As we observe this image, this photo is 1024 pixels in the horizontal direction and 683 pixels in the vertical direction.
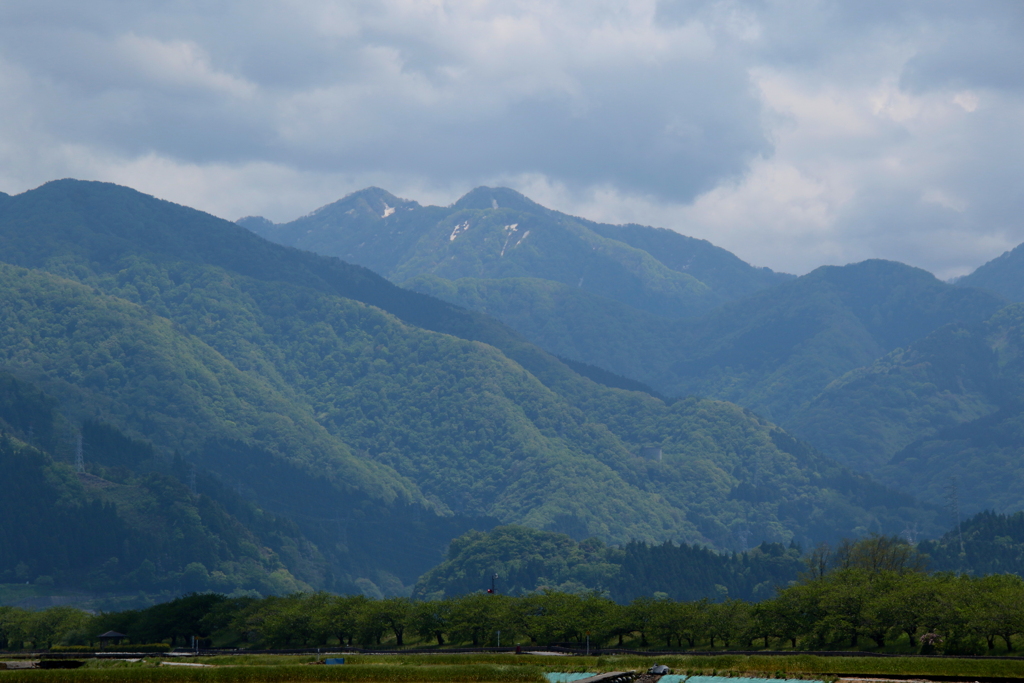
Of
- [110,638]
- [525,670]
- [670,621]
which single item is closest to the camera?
[525,670]

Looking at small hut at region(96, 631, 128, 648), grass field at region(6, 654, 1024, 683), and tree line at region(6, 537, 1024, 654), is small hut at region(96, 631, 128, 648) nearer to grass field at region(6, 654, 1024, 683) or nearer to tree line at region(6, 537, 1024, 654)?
tree line at region(6, 537, 1024, 654)

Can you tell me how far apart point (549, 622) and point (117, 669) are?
64198 mm

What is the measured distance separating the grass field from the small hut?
71230 mm

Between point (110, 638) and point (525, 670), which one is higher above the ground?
point (110, 638)

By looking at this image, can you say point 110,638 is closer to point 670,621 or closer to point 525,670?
point 670,621

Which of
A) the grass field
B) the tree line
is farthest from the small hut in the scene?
the grass field

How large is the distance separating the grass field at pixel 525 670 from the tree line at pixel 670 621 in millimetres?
16092

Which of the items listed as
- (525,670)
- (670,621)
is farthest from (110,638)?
(525,670)

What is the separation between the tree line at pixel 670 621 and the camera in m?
130

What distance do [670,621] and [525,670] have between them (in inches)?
1927

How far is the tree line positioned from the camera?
130375mm

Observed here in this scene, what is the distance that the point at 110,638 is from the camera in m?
193

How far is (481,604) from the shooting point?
17312 centimetres

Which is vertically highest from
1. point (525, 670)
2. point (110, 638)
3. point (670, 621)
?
point (110, 638)
